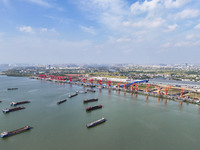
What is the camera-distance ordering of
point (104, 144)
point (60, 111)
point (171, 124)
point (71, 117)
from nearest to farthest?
point (104, 144) < point (171, 124) < point (71, 117) < point (60, 111)

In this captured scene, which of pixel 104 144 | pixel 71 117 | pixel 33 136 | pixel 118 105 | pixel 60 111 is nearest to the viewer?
pixel 104 144

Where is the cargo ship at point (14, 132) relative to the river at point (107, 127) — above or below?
above

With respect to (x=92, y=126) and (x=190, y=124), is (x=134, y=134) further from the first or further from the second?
(x=190, y=124)

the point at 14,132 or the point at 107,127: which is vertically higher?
the point at 14,132

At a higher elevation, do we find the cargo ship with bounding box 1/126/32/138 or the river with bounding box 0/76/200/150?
the cargo ship with bounding box 1/126/32/138

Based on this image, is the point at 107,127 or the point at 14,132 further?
the point at 107,127

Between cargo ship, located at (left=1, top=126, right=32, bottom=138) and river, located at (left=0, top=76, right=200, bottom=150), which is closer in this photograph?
river, located at (left=0, top=76, right=200, bottom=150)

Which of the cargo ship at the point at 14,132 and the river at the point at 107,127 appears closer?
the river at the point at 107,127

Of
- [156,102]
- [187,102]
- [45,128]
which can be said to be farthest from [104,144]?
[187,102]
